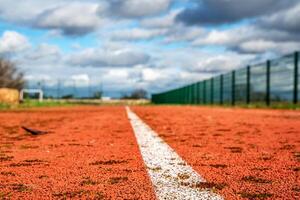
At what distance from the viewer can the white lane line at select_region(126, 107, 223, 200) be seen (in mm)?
2666

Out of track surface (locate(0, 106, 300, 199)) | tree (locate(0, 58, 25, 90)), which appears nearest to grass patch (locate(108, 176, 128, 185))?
track surface (locate(0, 106, 300, 199))

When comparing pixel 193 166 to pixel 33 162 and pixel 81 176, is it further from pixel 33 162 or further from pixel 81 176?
pixel 33 162

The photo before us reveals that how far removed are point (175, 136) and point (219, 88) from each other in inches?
1162

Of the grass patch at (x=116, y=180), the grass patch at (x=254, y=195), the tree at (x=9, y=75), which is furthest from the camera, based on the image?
the tree at (x=9, y=75)

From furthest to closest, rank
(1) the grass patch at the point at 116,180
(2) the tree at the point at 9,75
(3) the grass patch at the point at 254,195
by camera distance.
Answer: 1. (2) the tree at the point at 9,75
2. (1) the grass patch at the point at 116,180
3. (3) the grass patch at the point at 254,195

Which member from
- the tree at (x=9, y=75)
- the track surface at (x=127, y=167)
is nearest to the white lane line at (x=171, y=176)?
the track surface at (x=127, y=167)

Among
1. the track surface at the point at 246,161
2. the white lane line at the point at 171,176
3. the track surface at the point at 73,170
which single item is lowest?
the track surface at the point at 73,170

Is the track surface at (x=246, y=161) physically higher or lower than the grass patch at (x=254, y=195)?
higher

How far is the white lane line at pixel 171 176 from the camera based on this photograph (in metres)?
2.67

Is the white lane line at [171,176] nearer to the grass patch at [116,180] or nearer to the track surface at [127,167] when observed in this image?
the track surface at [127,167]

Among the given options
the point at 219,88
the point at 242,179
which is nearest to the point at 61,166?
the point at 242,179

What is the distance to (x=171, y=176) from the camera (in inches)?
128

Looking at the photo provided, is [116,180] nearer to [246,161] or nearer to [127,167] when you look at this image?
[127,167]

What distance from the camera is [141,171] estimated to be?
11.4 feet
